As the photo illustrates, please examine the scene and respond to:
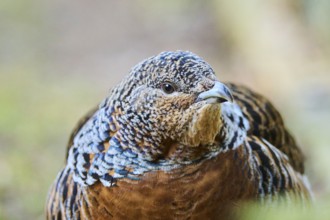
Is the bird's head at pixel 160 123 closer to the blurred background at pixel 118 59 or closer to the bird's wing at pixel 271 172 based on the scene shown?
the bird's wing at pixel 271 172

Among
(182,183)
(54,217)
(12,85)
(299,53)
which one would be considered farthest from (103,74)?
(182,183)

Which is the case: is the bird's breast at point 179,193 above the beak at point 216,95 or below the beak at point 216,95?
below

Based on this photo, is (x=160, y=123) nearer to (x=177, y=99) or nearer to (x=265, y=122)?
(x=177, y=99)

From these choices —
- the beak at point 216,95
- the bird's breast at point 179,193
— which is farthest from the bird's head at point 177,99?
the bird's breast at point 179,193

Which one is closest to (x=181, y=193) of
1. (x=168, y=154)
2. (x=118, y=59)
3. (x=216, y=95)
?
(x=168, y=154)

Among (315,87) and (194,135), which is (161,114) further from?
(315,87)

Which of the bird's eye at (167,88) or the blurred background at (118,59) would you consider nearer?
the bird's eye at (167,88)

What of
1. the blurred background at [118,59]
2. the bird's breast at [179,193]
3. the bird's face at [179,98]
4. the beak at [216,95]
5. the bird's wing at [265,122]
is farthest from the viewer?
the blurred background at [118,59]
